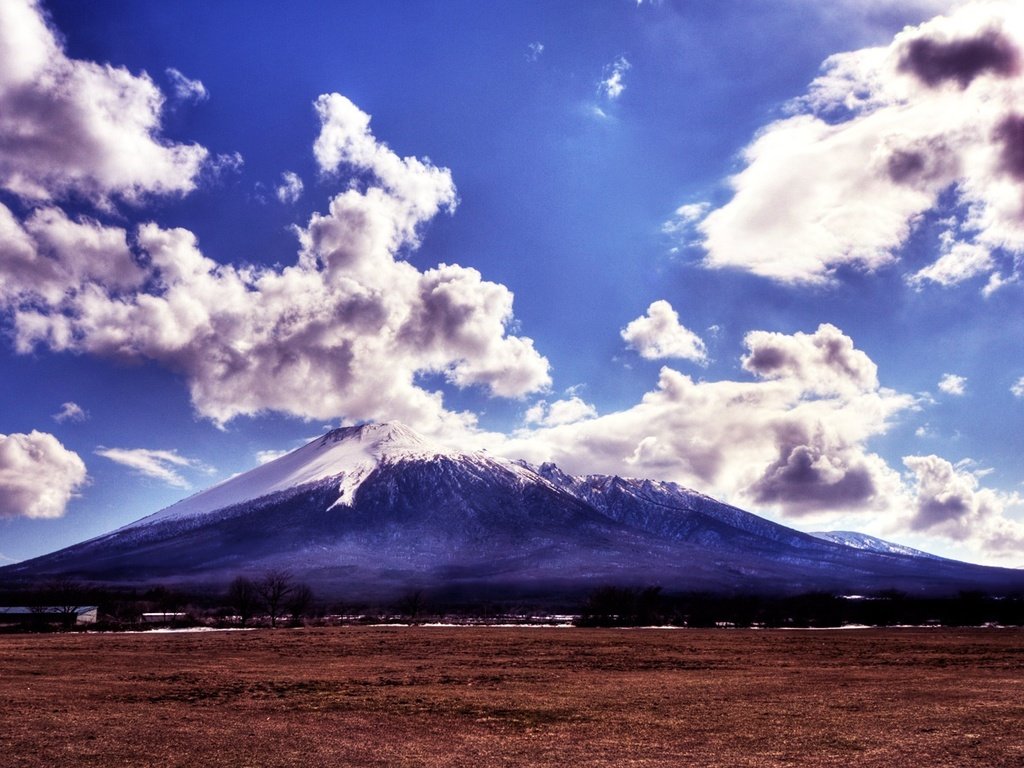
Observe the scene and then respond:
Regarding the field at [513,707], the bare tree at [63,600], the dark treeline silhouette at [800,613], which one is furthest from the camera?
the bare tree at [63,600]

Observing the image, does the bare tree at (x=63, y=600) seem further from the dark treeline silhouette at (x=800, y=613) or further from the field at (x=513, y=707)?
the dark treeline silhouette at (x=800, y=613)

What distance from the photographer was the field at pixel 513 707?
18.5 meters

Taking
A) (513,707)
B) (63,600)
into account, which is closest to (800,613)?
(513,707)

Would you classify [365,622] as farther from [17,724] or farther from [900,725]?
[900,725]

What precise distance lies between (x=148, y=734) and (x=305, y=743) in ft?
15.3

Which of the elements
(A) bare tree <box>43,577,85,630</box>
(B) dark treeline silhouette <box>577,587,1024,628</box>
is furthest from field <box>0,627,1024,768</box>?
(A) bare tree <box>43,577,85,630</box>

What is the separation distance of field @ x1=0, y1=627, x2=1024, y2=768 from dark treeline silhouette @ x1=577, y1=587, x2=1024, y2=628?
3850cm

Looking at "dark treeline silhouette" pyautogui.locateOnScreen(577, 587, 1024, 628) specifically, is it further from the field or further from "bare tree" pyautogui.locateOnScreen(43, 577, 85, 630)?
"bare tree" pyautogui.locateOnScreen(43, 577, 85, 630)

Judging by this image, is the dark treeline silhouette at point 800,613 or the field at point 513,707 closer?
the field at point 513,707

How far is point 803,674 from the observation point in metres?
34.9

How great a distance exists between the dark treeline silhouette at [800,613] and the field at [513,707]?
38.5 m

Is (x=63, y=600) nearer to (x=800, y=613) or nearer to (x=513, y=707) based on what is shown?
(x=800, y=613)

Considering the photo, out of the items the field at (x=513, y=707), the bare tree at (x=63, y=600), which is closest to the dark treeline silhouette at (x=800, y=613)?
the field at (x=513, y=707)

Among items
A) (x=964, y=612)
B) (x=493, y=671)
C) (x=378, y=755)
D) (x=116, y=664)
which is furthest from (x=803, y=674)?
(x=964, y=612)
